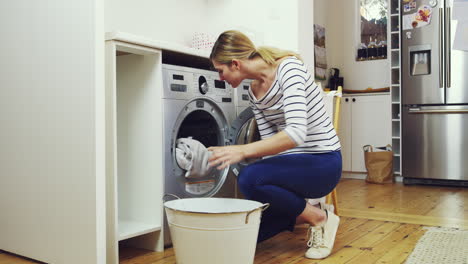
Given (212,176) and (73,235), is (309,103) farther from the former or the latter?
(73,235)

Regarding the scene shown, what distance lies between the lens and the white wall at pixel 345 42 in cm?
474

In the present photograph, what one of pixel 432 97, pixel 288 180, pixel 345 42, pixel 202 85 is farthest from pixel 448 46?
pixel 288 180

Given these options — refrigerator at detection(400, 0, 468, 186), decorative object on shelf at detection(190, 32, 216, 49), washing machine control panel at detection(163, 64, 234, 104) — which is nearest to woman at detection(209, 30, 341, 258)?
washing machine control panel at detection(163, 64, 234, 104)

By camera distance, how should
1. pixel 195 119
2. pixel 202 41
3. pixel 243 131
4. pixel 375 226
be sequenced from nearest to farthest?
1. pixel 195 119
2. pixel 243 131
3. pixel 375 226
4. pixel 202 41

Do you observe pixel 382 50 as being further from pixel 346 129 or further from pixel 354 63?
pixel 346 129

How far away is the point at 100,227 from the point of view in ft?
5.06

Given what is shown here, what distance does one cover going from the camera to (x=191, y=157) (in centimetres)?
196

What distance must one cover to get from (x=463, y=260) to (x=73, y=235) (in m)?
1.40

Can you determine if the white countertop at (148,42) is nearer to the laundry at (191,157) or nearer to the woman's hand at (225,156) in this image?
the laundry at (191,157)

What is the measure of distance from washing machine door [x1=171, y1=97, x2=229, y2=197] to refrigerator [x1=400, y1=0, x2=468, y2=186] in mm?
2505

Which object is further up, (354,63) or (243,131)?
(354,63)

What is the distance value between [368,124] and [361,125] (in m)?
0.07

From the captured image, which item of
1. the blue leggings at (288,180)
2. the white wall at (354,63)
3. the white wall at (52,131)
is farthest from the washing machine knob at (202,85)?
the white wall at (354,63)

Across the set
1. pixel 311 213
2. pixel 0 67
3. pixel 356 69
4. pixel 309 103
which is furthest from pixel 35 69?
pixel 356 69
